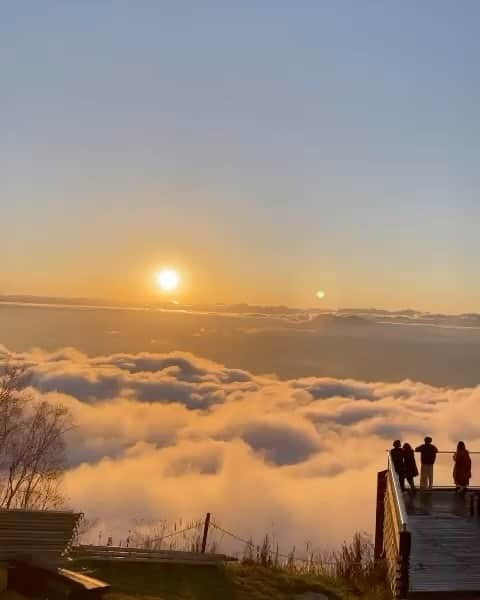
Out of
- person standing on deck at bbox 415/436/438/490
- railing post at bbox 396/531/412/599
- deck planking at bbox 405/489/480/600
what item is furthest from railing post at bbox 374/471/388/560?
railing post at bbox 396/531/412/599

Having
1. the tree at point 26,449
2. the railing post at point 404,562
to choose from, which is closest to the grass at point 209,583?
the railing post at point 404,562

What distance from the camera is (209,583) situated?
18.5 m

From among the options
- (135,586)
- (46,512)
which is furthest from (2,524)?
(135,586)

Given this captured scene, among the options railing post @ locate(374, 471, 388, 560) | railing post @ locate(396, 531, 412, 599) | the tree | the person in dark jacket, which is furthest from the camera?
the tree

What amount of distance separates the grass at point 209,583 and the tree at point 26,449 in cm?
3284

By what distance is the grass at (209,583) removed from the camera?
17.5 meters

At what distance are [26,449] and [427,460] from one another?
139 ft

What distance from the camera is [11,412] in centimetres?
5312

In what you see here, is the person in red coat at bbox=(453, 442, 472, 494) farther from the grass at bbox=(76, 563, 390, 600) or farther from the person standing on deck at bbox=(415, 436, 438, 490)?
the grass at bbox=(76, 563, 390, 600)

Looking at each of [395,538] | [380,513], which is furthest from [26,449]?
[395,538]

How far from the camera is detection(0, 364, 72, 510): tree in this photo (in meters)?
52.2

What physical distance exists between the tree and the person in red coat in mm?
35542

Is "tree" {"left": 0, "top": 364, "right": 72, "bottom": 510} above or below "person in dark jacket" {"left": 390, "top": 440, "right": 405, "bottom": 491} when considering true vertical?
above

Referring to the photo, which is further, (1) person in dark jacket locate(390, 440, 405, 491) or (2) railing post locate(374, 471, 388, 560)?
(2) railing post locate(374, 471, 388, 560)
